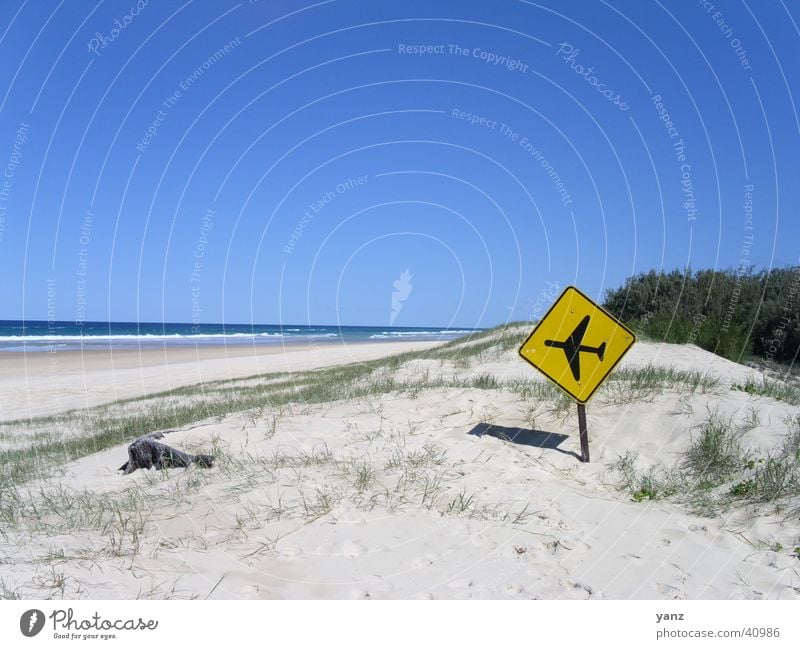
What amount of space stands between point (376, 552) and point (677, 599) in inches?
77.4

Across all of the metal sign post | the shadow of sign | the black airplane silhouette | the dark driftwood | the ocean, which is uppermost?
the black airplane silhouette

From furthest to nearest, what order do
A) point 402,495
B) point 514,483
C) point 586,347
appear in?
point 586,347
point 514,483
point 402,495

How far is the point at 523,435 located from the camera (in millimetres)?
6816

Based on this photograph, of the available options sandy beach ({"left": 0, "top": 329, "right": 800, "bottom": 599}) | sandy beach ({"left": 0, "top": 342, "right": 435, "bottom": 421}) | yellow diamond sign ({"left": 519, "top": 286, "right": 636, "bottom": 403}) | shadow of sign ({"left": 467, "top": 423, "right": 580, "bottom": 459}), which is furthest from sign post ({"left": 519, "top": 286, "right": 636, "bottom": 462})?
sandy beach ({"left": 0, "top": 342, "right": 435, "bottom": 421})

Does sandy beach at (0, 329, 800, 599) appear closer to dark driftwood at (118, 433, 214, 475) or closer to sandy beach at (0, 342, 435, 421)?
dark driftwood at (118, 433, 214, 475)

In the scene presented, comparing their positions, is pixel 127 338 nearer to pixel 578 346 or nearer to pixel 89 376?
pixel 89 376

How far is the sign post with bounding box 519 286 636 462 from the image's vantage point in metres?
6.24

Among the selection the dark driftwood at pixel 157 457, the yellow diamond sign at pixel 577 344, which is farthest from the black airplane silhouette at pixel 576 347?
the dark driftwood at pixel 157 457

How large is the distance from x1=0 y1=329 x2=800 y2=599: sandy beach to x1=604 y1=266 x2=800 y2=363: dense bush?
27.1ft

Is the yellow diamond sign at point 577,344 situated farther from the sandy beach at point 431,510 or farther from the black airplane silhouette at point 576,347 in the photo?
the sandy beach at point 431,510

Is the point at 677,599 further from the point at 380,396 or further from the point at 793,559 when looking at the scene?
the point at 380,396

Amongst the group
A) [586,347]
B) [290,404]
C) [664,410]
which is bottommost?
[290,404]

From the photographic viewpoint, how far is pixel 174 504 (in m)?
5.16

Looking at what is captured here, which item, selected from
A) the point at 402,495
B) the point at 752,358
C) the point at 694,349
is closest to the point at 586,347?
the point at 402,495
